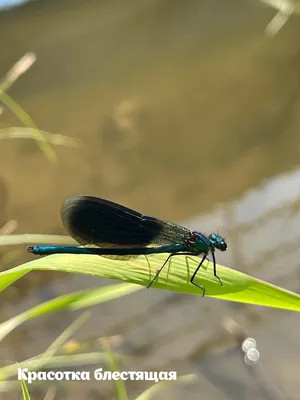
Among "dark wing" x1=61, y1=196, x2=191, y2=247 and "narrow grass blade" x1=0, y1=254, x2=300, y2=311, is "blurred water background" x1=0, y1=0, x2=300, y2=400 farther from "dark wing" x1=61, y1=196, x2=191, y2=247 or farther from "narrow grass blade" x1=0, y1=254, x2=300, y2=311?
"narrow grass blade" x1=0, y1=254, x2=300, y2=311

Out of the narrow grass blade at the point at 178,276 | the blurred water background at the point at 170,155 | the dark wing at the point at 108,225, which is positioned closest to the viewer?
the narrow grass blade at the point at 178,276

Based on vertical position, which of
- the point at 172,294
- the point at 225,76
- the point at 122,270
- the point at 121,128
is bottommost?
the point at 122,270

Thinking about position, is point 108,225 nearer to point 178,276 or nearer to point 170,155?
point 178,276

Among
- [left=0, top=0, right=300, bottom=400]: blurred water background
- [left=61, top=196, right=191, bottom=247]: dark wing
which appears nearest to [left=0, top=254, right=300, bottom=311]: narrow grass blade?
[left=61, top=196, right=191, bottom=247]: dark wing

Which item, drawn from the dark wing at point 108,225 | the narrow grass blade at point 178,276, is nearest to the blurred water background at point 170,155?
the dark wing at point 108,225

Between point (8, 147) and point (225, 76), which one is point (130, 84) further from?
point (8, 147)

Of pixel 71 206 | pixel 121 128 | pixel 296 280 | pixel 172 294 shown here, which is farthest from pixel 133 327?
pixel 121 128

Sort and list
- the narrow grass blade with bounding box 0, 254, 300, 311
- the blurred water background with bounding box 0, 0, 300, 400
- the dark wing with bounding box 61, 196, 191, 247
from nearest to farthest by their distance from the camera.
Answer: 1. the narrow grass blade with bounding box 0, 254, 300, 311
2. the dark wing with bounding box 61, 196, 191, 247
3. the blurred water background with bounding box 0, 0, 300, 400

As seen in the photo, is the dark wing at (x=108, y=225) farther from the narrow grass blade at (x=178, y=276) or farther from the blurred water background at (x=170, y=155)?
the blurred water background at (x=170, y=155)
